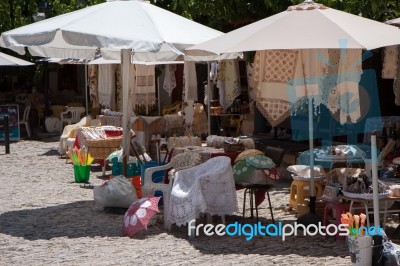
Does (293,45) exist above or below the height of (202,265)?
above

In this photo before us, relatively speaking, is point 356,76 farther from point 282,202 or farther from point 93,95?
point 93,95

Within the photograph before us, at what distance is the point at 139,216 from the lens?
362 inches

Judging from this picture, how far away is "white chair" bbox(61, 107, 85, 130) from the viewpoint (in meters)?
22.8

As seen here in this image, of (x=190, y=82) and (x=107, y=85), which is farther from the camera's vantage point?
(x=107, y=85)

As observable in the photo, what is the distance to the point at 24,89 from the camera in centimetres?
2753

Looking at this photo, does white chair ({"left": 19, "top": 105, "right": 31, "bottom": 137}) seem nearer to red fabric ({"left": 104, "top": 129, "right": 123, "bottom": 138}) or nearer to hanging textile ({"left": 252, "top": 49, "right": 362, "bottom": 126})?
red fabric ({"left": 104, "top": 129, "right": 123, "bottom": 138})

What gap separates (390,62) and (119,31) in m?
4.99

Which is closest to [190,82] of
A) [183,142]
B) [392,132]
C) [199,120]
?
[199,120]

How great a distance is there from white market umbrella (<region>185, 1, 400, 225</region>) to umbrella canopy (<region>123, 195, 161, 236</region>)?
5.94 ft

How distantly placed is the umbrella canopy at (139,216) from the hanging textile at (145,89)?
9690 millimetres

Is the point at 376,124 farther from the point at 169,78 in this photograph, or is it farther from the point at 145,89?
the point at 169,78

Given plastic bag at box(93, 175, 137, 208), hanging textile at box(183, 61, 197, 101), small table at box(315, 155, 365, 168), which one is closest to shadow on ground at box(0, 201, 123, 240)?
plastic bag at box(93, 175, 137, 208)

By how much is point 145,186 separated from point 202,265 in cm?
249

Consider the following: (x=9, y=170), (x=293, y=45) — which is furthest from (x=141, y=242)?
(x=9, y=170)
